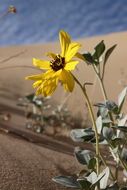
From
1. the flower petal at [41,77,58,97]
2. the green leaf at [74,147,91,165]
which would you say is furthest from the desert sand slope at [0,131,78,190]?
the flower petal at [41,77,58,97]

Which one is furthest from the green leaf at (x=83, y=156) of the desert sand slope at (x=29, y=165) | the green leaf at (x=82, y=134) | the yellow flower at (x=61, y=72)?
the yellow flower at (x=61, y=72)

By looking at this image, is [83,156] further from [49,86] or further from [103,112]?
[49,86]

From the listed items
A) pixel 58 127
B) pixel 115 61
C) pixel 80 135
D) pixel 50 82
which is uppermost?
pixel 115 61

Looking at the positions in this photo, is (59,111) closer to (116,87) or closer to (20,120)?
(20,120)

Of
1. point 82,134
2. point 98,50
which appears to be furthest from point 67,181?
point 98,50

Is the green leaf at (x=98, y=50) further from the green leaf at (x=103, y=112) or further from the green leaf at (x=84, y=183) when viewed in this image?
the green leaf at (x=84, y=183)

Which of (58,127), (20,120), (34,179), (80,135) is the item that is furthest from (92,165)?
(20,120)
